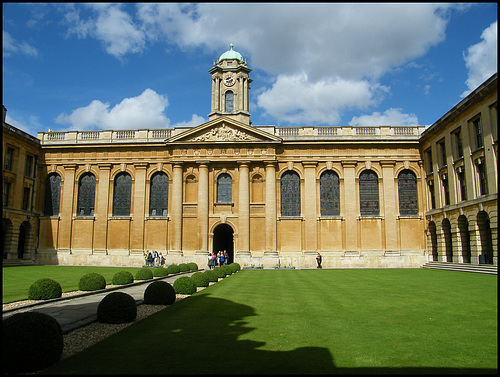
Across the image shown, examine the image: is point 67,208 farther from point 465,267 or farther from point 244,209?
point 465,267

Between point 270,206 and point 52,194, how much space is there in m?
23.6

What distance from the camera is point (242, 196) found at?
4181 centimetres

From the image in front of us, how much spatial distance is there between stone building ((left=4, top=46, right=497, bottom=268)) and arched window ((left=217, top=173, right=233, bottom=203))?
104 millimetres

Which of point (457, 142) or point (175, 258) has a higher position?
point (457, 142)

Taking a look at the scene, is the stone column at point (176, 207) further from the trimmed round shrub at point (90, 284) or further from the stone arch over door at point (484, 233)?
the stone arch over door at point (484, 233)

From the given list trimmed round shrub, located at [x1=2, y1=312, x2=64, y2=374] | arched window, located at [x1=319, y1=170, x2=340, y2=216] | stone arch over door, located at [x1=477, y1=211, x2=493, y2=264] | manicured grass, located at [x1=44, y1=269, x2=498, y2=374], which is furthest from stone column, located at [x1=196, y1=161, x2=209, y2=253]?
trimmed round shrub, located at [x1=2, y1=312, x2=64, y2=374]

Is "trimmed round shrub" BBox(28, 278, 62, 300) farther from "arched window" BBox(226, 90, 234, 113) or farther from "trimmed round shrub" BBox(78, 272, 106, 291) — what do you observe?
"arched window" BBox(226, 90, 234, 113)

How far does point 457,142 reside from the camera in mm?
35250

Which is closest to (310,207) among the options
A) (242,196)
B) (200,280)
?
(242,196)

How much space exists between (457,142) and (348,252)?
14087 millimetres

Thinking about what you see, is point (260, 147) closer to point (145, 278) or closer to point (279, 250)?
point (279, 250)

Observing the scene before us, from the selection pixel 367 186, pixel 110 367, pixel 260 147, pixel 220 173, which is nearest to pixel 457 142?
pixel 367 186

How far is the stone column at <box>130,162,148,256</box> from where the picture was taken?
42.4 m

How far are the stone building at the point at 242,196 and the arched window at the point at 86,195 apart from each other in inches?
4.5
